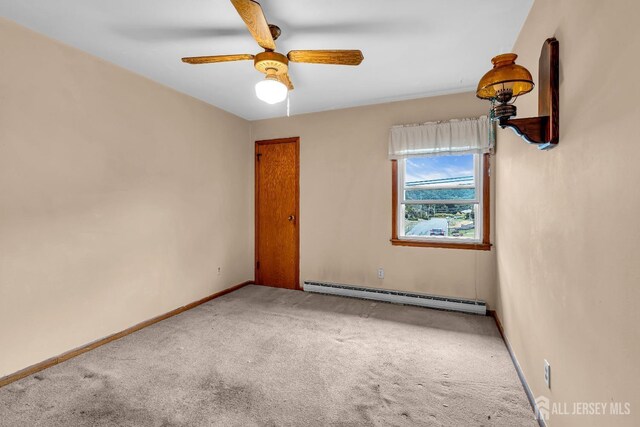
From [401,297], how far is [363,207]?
1.23 m

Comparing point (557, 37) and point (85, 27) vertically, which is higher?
point (85, 27)

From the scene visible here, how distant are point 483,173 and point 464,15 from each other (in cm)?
182

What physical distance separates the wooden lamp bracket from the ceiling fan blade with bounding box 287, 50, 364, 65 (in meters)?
0.99

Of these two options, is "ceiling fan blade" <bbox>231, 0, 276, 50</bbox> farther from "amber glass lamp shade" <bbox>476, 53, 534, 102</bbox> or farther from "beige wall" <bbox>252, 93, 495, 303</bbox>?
"beige wall" <bbox>252, 93, 495, 303</bbox>

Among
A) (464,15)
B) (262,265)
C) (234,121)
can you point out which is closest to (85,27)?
(234,121)

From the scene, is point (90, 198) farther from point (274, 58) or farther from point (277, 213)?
point (277, 213)

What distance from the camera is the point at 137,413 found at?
71.3 inches

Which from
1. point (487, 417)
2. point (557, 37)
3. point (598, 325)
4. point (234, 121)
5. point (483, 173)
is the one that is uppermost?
point (234, 121)

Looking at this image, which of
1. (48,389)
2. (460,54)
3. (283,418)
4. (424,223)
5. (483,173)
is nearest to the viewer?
(283,418)

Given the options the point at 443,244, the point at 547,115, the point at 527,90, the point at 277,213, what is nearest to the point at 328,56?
the point at 527,90

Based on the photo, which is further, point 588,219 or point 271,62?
point 271,62

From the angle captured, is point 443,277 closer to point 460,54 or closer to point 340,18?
point 460,54

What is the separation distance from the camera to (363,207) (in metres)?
3.99

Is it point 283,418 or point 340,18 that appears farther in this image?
point 340,18
